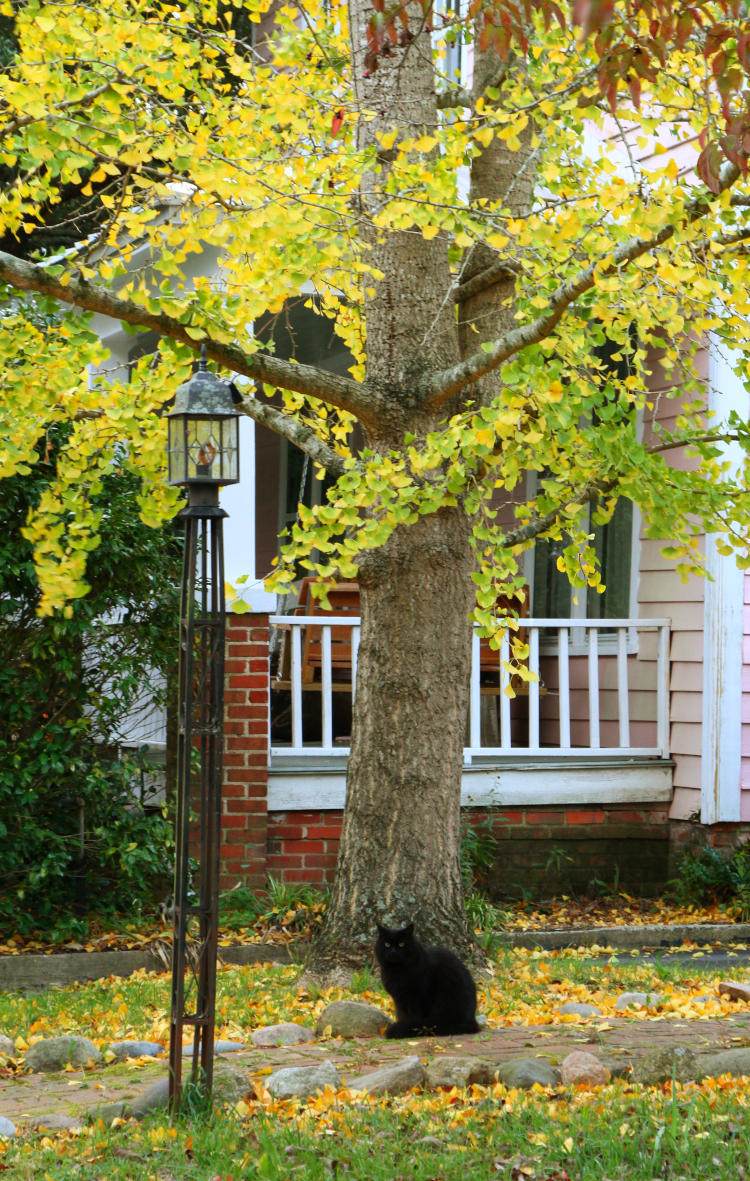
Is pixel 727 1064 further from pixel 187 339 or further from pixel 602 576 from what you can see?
pixel 602 576

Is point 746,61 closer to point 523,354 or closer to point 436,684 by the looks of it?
point 523,354

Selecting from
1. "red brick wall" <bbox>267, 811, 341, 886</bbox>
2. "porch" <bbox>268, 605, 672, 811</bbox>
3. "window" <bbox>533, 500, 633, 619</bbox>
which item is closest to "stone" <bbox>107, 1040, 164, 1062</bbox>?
"red brick wall" <bbox>267, 811, 341, 886</bbox>

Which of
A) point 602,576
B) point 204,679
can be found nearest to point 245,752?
point 602,576

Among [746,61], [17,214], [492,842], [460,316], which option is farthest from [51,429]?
[746,61]

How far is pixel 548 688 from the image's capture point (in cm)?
1015

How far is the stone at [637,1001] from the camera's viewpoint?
5477 mm

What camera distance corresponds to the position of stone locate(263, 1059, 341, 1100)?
397cm

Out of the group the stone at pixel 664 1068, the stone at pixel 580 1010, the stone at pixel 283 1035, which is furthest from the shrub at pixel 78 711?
the stone at pixel 664 1068

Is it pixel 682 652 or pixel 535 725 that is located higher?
pixel 682 652

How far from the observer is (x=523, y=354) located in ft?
16.3

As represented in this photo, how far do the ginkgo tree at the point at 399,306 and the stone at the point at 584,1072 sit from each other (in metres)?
1.68

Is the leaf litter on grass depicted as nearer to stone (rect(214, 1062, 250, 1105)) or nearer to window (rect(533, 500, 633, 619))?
window (rect(533, 500, 633, 619))

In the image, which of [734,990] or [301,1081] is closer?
[301,1081]

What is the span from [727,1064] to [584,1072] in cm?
50
